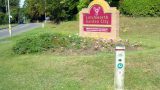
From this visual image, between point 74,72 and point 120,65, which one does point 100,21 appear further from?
point 120,65

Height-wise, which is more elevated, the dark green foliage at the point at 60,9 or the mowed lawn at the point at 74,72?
the dark green foliage at the point at 60,9

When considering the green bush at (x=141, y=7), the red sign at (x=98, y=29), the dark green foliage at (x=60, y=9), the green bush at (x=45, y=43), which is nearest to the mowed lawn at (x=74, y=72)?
the green bush at (x=45, y=43)

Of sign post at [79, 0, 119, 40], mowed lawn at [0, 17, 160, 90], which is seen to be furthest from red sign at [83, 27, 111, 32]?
mowed lawn at [0, 17, 160, 90]

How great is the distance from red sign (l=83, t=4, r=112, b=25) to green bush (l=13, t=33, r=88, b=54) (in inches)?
56.2

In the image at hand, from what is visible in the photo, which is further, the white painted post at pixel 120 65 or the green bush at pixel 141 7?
the green bush at pixel 141 7

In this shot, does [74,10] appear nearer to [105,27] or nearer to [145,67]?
[105,27]

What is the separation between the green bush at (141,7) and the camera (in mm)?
32625

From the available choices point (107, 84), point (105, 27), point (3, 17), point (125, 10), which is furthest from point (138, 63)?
point (3, 17)

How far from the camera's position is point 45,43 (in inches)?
619

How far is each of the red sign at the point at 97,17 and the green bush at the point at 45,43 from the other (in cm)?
143

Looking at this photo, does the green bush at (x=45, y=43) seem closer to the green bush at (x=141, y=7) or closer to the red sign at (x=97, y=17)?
the red sign at (x=97, y=17)

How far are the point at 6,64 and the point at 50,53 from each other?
6.05 ft

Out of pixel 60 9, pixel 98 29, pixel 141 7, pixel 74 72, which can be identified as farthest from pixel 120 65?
pixel 60 9

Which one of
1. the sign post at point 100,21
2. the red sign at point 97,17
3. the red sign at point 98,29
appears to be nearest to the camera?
the sign post at point 100,21
